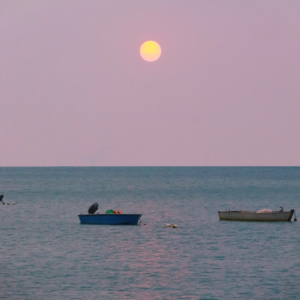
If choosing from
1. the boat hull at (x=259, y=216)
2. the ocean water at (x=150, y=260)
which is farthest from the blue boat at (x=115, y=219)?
the boat hull at (x=259, y=216)

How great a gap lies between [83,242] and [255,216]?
91.8 ft

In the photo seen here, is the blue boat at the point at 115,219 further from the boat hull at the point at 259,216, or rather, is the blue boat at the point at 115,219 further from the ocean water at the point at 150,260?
the boat hull at the point at 259,216

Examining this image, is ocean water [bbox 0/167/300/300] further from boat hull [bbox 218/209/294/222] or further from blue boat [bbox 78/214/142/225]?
boat hull [bbox 218/209/294/222]

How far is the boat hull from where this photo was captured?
3034 inches

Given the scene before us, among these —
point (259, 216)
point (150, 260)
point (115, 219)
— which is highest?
point (259, 216)

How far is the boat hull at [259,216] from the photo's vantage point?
77062 millimetres

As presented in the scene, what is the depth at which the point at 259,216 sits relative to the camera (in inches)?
→ 3066

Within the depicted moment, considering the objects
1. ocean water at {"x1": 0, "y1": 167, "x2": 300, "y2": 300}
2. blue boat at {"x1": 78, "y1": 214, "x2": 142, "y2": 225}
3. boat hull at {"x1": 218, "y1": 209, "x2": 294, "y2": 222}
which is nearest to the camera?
ocean water at {"x1": 0, "y1": 167, "x2": 300, "y2": 300}

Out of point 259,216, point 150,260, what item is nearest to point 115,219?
point 259,216

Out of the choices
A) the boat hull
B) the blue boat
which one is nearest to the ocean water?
the blue boat

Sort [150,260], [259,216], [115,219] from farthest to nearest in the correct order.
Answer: [259,216] < [115,219] < [150,260]

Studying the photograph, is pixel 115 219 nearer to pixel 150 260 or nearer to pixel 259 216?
pixel 259 216

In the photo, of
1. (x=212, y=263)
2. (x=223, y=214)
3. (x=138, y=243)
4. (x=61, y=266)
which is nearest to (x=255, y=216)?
(x=223, y=214)

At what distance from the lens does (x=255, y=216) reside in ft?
257
